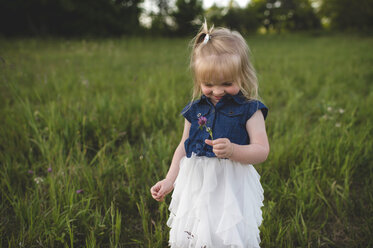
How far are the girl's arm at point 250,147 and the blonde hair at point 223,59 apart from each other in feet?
0.44

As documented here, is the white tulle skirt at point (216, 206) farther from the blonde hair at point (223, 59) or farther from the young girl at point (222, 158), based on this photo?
the blonde hair at point (223, 59)

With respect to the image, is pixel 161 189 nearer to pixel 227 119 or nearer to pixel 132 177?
pixel 227 119

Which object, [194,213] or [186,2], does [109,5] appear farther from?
[194,213]

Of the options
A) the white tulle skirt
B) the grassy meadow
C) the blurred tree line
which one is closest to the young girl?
the white tulle skirt

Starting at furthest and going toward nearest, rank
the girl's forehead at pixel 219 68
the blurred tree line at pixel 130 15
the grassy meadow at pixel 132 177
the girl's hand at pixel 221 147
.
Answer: the blurred tree line at pixel 130 15, the grassy meadow at pixel 132 177, the girl's forehead at pixel 219 68, the girl's hand at pixel 221 147

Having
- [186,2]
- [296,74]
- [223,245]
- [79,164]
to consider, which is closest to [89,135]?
[79,164]

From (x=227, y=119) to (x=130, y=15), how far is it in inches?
755

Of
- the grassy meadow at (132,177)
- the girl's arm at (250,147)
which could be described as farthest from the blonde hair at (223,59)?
the grassy meadow at (132,177)

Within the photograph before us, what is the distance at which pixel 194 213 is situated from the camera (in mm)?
1198

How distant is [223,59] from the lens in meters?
1.11

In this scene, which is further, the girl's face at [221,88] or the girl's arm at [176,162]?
the girl's arm at [176,162]

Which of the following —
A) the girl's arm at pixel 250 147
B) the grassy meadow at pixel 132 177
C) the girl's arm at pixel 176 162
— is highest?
the girl's arm at pixel 250 147

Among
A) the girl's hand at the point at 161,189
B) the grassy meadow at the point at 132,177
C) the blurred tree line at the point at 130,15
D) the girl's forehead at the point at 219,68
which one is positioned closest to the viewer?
the girl's forehead at the point at 219,68

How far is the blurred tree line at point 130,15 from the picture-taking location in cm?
1380
